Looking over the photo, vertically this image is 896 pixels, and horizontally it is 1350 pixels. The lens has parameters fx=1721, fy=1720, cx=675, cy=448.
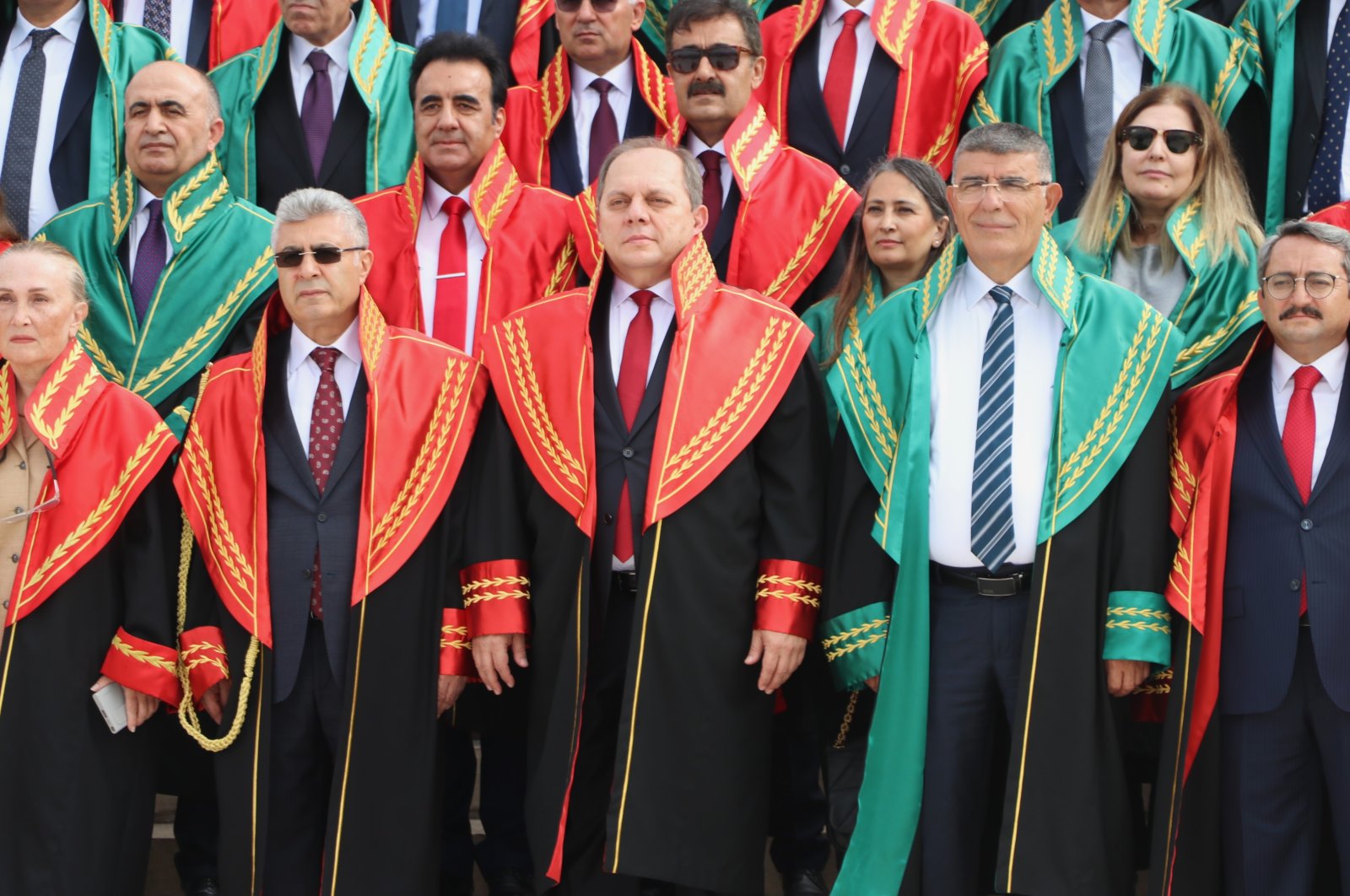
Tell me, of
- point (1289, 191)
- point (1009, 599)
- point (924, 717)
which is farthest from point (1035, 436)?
point (1289, 191)

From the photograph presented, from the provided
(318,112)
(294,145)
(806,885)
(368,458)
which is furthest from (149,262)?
(806,885)

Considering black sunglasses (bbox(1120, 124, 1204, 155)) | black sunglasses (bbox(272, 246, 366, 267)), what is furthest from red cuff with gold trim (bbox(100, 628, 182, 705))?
black sunglasses (bbox(1120, 124, 1204, 155))

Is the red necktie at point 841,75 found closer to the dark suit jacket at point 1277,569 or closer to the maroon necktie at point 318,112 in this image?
the maroon necktie at point 318,112

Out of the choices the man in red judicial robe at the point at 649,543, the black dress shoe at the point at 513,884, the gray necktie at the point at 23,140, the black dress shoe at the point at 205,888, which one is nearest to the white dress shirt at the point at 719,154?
the man in red judicial robe at the point at 649,543

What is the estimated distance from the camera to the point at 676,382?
4.65 metres

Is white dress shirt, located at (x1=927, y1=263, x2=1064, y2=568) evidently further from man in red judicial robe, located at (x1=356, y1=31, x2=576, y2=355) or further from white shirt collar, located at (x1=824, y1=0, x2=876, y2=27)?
white shirt collar, located at (x1=824, y1=0, x2=876, y2=27)

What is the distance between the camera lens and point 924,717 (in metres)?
4.46

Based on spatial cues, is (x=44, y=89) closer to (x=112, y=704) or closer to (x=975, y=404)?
(x=112, y=704)

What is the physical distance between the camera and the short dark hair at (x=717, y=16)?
5914 millimetres

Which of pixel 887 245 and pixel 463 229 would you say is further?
pixel 463 229

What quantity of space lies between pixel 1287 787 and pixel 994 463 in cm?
111

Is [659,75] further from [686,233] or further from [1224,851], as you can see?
[1224,851]

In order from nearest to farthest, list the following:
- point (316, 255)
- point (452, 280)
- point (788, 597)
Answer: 1. point (788, 597)
2. point (316, 255)
3. point (452, 280)

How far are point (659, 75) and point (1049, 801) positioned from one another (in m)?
3.24
